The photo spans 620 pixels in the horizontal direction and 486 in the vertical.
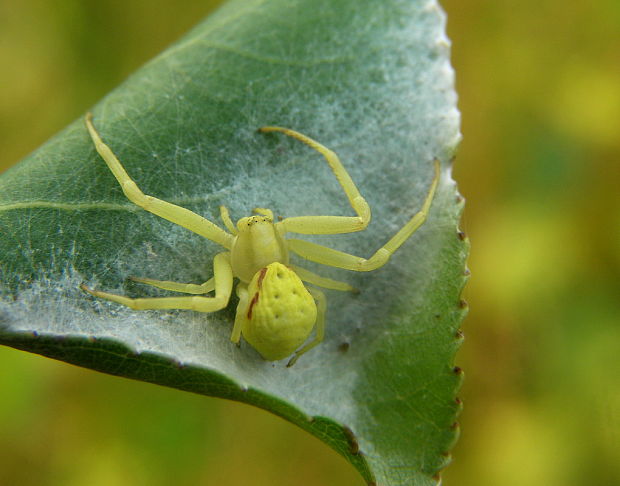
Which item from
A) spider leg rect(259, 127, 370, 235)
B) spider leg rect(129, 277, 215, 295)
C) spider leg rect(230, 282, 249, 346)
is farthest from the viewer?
spider leg rect(259, 127, 370, 235)

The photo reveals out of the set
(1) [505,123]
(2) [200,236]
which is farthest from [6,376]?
(1) [505,123]

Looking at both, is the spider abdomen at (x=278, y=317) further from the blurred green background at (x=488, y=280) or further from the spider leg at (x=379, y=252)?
the blurred green background at (x=488, y=280)

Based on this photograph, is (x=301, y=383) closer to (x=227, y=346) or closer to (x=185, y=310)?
(x=227, y=346)

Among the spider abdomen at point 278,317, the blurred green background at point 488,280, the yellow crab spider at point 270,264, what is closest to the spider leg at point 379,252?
the yellow crab spider at point 270,264

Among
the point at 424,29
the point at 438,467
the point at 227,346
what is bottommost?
the point at 438,467

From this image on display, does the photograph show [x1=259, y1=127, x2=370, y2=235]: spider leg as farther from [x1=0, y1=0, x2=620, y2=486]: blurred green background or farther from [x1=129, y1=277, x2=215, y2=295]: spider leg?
[x1=0, y1=0, x2=620, y2=486]: blurred green background

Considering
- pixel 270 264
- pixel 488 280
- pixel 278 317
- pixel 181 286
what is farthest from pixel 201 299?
pixel 488 280

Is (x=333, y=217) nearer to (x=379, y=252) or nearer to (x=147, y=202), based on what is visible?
(x=379, y=252)

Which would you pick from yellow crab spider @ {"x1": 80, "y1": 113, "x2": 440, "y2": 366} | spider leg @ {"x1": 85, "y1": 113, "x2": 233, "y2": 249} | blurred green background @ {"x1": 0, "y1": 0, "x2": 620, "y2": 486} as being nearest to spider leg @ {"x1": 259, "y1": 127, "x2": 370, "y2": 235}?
yellow crab spider @ {"x1": 80, "y1": 113, "x2": 440, "y2": 366}
